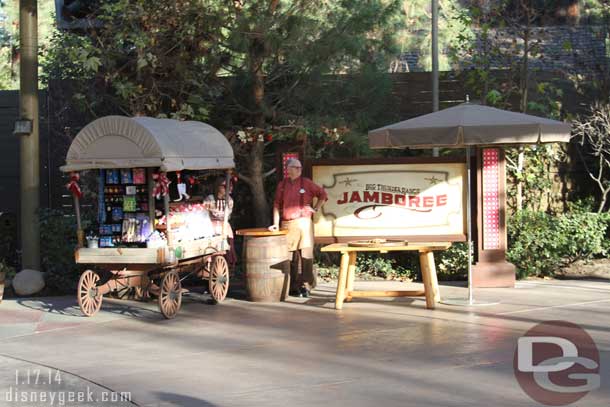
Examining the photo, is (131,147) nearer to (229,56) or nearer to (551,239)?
(229,56)

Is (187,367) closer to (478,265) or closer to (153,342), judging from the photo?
(153,342)

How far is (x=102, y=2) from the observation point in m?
14.4

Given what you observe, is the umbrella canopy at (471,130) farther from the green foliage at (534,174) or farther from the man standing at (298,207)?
the green foliage at (534,174)

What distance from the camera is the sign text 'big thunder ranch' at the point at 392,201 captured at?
1336cm

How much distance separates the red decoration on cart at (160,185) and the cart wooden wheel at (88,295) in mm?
1335

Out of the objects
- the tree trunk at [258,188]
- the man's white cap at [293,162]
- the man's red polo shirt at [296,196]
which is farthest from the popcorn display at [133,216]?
the tree trunk at [258,188]

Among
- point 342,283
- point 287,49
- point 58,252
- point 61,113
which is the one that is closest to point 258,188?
point 287,49

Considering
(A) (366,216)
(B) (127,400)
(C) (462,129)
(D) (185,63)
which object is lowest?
(B) (127,400)

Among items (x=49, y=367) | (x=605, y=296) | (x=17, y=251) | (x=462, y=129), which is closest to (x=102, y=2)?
(x=17, y=251)

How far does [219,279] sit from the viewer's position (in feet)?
40.5

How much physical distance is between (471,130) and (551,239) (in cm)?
373

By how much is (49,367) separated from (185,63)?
691cm

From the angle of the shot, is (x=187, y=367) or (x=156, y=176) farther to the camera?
(x=156, y=176)

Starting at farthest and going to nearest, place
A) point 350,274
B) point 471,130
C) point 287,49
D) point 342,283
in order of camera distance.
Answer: point 287,49 → point 350,274 → point 342,283 → point 471,130
